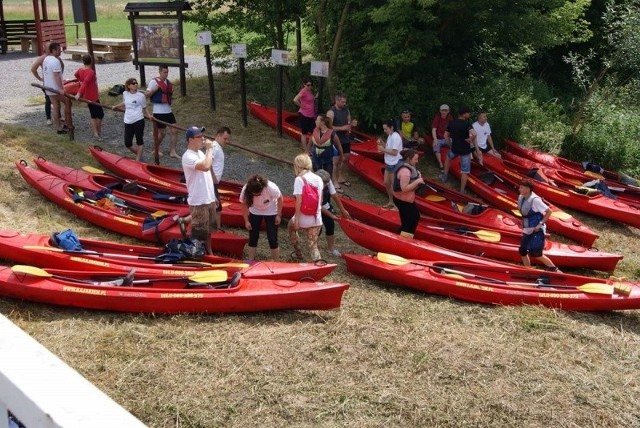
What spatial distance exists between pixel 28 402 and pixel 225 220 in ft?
27.4

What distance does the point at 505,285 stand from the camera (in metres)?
7.99

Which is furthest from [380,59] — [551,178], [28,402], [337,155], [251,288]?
[28,402]

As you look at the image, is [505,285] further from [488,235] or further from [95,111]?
[95,111]

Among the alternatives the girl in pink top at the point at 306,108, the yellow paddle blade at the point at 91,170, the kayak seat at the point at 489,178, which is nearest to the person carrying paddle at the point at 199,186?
the yellow paddle blade at the point at 91,170

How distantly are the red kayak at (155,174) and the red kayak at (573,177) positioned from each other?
19.6ft

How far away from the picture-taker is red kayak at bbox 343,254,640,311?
7836mm

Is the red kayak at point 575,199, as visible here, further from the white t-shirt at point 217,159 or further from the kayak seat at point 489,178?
the white t-shirt at point 217,159

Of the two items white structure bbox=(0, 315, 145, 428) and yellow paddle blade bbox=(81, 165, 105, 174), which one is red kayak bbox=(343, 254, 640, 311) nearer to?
yellow paddle blade bbox=(81, 165, 105, 174)

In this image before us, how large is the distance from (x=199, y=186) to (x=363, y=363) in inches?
115

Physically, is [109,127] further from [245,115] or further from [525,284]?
[525,284]

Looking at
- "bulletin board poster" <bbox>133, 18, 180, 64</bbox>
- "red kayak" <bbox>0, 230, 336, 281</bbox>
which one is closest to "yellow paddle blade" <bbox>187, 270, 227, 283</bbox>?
"red kayak" <bbox>0, 230, 336, 281</bbox>

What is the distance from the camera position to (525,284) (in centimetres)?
814

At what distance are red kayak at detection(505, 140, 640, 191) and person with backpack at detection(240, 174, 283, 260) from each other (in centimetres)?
817

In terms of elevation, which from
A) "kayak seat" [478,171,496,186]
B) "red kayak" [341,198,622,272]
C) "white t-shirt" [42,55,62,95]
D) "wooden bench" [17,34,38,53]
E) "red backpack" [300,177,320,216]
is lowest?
"red kayak" [341,198,622,272]
